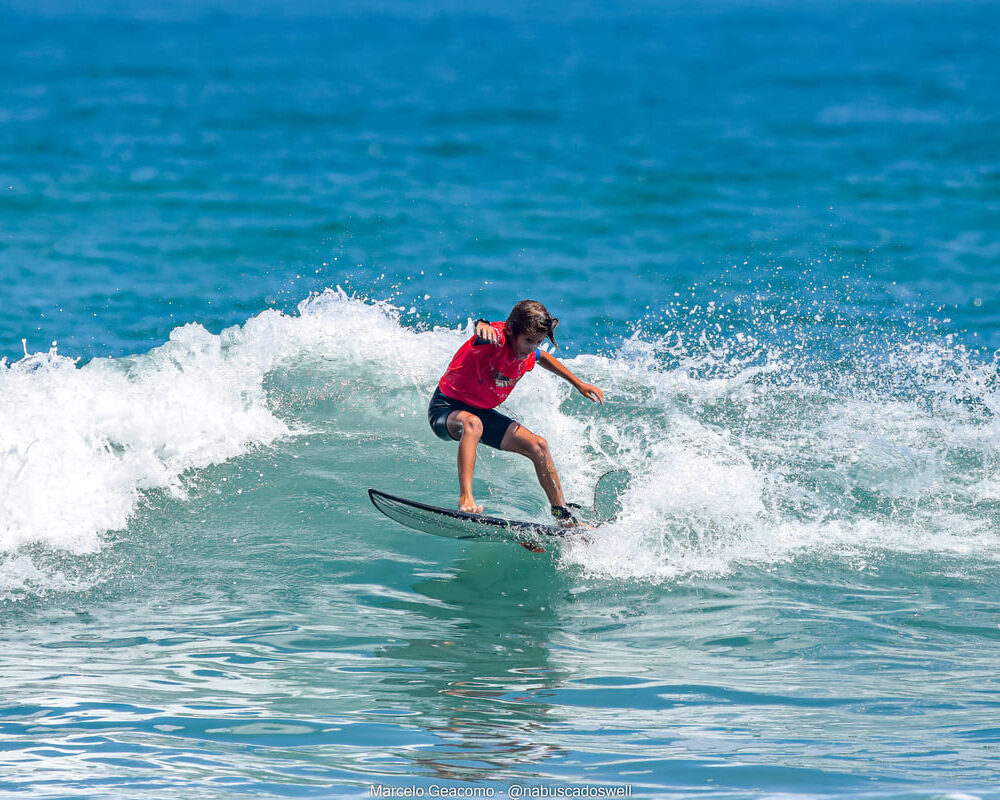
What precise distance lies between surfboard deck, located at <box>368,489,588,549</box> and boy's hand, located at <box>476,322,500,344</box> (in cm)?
121

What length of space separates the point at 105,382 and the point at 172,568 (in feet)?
11.6

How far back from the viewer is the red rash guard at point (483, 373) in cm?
782

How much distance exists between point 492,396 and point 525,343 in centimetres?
60

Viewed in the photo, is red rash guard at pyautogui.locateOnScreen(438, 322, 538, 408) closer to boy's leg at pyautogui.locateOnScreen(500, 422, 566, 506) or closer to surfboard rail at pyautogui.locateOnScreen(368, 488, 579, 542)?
boy's leg at pyautogui.locateOnScreen(500, 422, 566, 506)

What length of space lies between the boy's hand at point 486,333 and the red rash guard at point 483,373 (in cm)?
17

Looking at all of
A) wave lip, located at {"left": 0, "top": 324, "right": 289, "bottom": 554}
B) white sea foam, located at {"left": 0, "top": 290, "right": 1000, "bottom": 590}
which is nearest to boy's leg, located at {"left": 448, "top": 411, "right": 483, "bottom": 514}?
white sea foam, located at {"left": 0, "top": 290, "right": 1000, "bottom": 590}

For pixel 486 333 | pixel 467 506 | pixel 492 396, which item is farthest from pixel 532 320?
pixel 467 506

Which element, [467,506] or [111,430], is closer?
[467,506]

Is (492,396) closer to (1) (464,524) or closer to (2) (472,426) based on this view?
(2) (472,426)

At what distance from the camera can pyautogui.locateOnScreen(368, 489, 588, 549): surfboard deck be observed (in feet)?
24.3

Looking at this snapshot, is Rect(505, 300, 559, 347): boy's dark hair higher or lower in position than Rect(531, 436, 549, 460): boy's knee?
higher

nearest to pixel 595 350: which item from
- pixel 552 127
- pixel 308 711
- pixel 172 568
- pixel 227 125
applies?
pixel 172 568

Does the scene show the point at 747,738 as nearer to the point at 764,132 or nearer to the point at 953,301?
the point at 953,301

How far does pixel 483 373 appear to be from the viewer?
788 centimetres
